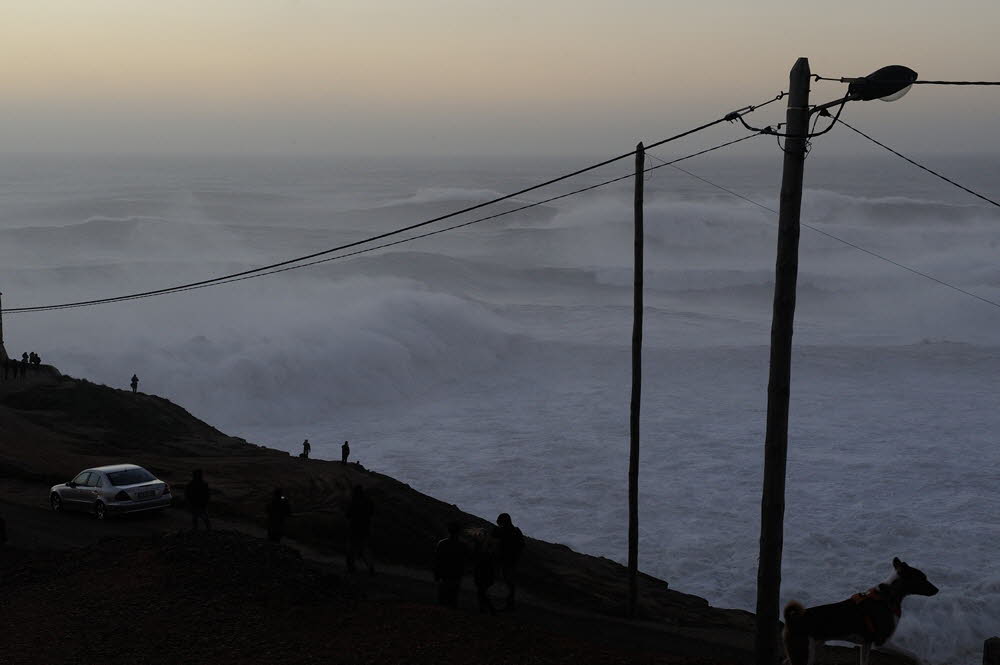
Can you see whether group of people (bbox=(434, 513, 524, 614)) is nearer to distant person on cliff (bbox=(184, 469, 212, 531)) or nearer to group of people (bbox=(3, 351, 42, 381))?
distant person on cliff (bbox=(184, 469, 212, 531))

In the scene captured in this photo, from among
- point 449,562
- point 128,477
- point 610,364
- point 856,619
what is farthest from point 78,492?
point 610,364

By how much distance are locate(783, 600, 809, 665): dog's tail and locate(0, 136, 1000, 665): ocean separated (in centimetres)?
1024

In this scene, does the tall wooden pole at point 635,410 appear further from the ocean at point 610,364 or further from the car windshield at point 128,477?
the car windshield at point 128,477

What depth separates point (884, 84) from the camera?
25.8 ft

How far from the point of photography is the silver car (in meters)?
18.5

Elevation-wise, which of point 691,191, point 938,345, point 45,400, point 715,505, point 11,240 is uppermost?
point 691,191

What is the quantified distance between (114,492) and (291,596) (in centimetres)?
760

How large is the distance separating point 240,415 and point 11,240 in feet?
247

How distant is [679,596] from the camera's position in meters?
17.9

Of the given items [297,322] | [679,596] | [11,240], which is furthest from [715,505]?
[11,240]

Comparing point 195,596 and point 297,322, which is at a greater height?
point 297,322

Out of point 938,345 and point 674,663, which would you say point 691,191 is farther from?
point 674,663

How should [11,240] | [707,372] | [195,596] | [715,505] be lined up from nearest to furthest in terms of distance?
[195,596] → [715,505] → [707,372] → [11,240]

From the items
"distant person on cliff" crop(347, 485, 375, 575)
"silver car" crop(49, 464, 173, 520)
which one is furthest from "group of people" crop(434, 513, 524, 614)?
"silver car" crop(49, 464, 173, 520)
